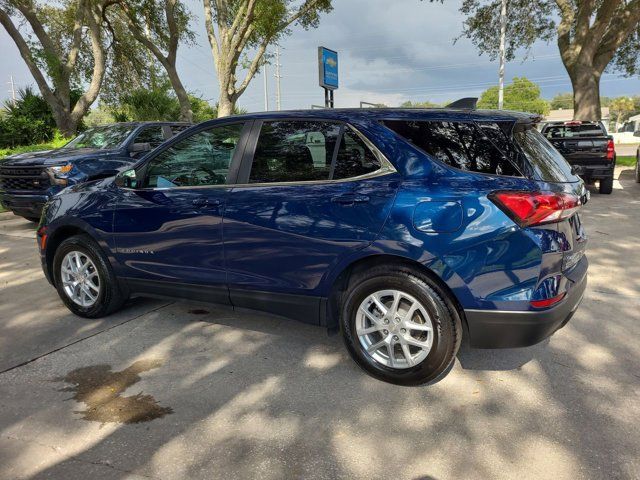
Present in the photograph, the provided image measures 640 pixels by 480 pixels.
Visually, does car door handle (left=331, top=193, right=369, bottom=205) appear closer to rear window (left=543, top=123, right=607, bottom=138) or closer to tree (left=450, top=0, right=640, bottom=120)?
rear window (left=543, top=123, right=607, bottom=138)

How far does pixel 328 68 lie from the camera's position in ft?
39.8

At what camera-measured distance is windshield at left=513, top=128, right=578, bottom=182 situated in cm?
289

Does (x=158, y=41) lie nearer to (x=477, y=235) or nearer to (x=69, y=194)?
(x=69, y=194)

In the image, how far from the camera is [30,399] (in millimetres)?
3055

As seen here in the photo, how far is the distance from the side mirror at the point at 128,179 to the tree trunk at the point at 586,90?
16.6 m

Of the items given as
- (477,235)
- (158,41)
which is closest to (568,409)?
(477,235)

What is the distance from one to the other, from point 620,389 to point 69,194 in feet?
14.7

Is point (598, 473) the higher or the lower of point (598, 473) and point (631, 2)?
the lower

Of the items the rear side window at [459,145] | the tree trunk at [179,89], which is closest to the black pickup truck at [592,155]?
the rear side window at [459,145]

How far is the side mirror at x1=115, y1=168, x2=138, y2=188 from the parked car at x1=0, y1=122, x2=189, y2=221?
3705mm

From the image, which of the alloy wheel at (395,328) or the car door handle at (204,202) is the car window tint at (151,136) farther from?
the alloy wheel at (395,328)

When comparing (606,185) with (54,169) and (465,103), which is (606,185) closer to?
(465,103)

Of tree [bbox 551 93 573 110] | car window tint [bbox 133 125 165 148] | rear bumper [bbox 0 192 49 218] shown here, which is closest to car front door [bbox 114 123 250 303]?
rear bumper [bbox 0 192 49 218]

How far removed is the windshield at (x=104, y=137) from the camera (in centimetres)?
885
